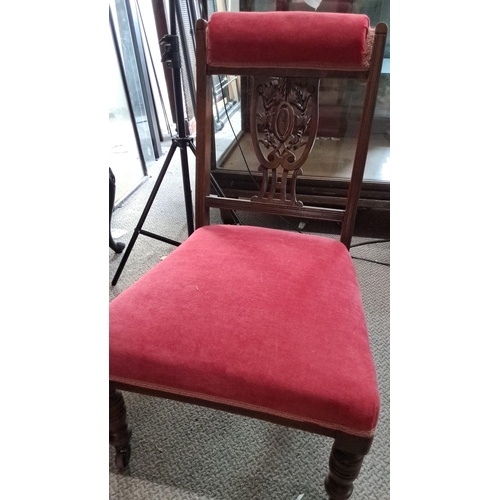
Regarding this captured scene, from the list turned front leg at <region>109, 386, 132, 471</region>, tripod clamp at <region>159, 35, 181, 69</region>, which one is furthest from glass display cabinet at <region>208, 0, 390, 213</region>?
turned front leg at <region>109, 386, 132, 471</region>

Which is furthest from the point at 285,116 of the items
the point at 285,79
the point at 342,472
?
the point at 342,472

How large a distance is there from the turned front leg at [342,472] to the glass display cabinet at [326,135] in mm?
1216

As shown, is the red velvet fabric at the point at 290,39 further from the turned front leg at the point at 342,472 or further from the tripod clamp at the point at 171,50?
the turned front leg at the point at 342,472

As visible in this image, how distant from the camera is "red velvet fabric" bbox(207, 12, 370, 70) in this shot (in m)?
0.74

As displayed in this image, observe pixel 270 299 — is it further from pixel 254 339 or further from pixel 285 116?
pixel 285 116

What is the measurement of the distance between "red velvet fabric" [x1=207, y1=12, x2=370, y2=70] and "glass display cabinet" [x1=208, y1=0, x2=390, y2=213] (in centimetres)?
77

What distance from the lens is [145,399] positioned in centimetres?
106

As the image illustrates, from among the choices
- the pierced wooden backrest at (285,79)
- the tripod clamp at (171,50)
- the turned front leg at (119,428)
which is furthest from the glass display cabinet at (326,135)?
the turned front leg at (119,428)

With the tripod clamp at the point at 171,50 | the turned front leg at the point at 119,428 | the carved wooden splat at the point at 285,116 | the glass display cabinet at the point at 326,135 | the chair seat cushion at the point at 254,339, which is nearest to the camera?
the chair seat cushion at the point at 254,339

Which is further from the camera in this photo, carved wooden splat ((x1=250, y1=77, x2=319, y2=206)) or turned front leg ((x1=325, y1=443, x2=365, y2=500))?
carved wooden splat ((x1=250, y1=77, x2=319, y2=206))

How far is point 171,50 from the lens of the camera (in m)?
1.20

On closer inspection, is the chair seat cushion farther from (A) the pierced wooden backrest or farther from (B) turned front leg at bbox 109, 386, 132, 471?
(A) the pierced wooden backrest

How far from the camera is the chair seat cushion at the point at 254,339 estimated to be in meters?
0.55

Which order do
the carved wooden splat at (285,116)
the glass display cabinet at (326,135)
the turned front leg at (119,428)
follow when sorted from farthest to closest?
the glass display cabinet at (326,135) → the carved wooden splat at (285,116) → the turned front leg at (119,428)
